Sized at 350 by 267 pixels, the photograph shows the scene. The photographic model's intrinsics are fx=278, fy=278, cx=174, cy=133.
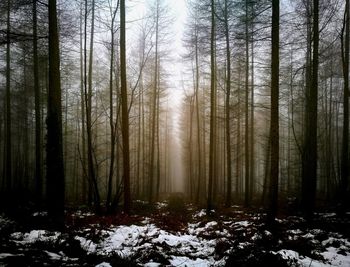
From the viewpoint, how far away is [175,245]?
684 cm

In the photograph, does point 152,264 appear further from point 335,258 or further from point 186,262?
point 335,258

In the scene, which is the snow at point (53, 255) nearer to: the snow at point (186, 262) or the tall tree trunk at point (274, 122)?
the snow at point (186, 262)

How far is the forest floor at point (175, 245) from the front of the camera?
16.3 feet

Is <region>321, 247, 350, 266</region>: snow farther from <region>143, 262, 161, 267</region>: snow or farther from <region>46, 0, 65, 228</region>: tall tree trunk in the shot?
<region>46, 0, 65, 228</region>: tall tree trunk

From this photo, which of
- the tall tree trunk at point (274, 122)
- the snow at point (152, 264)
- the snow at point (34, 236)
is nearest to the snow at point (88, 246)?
the snow at point (34, 236)

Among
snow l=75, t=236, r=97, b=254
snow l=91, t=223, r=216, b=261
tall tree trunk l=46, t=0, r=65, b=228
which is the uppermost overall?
tall tree trunk l=46, t=0, r=65, b=228

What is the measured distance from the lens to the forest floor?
498 cm

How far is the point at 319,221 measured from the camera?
9.20 meters

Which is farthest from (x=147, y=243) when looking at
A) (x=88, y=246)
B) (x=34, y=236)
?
(x=34, y=236)

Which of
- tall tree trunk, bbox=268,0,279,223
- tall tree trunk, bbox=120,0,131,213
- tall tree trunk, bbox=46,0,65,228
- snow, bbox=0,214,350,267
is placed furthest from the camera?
tall tree trunk, bbox=120,0,131,213

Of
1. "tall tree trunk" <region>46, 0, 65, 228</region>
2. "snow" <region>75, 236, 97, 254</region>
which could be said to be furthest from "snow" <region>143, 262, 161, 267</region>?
"tall tree trunk" <region>46, 0, 65, 228</region>

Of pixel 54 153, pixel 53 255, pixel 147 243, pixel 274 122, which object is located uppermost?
pixel 274 122

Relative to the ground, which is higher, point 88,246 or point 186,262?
point 88,246

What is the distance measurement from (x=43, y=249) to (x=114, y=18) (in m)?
9.63
